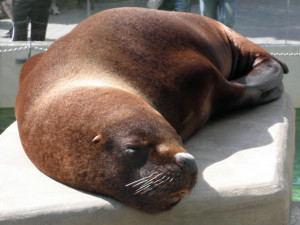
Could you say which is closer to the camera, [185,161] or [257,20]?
[185,161]

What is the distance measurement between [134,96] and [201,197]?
0.57 metres

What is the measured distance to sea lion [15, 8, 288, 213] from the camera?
250 centimetres

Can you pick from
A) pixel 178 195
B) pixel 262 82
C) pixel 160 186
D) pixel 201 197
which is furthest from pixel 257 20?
pixel 160 186

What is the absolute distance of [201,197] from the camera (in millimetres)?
2656

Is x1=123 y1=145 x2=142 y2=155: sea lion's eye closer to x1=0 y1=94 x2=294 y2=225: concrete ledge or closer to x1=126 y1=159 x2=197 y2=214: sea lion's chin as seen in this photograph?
x1=126 y1=159 x2=197 y2=214: sea lion's chin

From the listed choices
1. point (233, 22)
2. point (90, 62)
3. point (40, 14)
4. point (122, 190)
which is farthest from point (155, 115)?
point (40, 14)

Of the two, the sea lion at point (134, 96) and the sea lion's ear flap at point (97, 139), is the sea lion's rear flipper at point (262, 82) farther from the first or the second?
the sea lion's ear flap at point (97, 139)

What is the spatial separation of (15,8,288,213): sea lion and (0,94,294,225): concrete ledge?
7 cm

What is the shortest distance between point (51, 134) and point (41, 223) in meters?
0.39

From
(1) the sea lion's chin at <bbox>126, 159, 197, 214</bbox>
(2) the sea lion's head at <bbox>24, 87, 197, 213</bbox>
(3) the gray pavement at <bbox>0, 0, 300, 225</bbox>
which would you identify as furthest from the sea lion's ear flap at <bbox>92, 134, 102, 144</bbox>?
(3) the gray pavement at <bbox>0, 0, 300, 225</bbox>

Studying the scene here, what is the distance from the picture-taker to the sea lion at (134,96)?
8.21 feet

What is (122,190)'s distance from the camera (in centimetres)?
251

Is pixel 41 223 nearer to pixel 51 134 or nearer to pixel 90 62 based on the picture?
pixel 51 134

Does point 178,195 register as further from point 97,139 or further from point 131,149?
point 97,139
